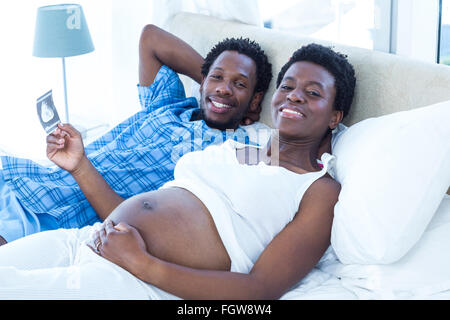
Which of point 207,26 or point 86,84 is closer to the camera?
point 207,26

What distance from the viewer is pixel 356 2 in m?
2.40

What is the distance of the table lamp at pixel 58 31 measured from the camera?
2.77 m

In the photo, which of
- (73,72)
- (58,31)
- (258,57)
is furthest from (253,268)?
(73,72)

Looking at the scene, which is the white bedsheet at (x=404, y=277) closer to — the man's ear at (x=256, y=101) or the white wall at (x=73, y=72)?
the man's ear at (x=256, y=101)

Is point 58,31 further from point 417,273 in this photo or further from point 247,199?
point 417,273

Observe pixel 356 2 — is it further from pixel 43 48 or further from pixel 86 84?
pixel 86 84

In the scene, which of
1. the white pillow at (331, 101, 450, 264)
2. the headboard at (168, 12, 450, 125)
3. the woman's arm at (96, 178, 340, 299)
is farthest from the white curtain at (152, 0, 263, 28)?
the woman's arm at (96, 178, 340, 299)

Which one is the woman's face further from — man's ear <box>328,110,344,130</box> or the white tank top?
the white tank top

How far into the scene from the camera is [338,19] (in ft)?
8.34

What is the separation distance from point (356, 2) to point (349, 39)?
0.18 meters

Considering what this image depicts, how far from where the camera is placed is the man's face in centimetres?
197

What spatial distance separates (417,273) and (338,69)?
0.68m

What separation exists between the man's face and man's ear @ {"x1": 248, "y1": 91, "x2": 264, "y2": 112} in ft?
0.10
